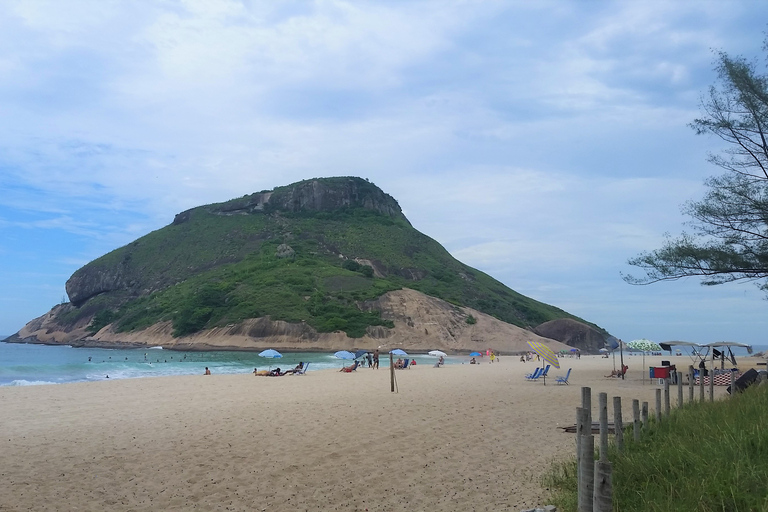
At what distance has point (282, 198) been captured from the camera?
466ft

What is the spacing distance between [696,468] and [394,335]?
78120 millimetres

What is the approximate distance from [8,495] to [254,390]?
13950 millimetres

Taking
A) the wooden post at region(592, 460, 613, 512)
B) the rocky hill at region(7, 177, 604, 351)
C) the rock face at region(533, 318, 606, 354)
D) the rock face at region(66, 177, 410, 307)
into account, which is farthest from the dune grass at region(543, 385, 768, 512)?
the rock face at region(66, 177, 410, 307)

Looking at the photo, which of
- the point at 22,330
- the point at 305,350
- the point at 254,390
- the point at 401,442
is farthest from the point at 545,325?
the point at 22,330

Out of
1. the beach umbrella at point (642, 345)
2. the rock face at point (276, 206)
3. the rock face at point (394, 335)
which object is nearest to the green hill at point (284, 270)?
the rock face at point (276, 206)

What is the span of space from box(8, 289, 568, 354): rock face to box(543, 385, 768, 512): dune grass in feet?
236

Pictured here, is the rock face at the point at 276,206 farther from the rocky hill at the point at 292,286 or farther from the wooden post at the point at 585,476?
the wooden post at the point at 585,476

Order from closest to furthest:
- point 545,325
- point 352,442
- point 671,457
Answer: point 671,457, point 352,442, point 545,325

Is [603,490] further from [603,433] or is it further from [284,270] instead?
[284,270]

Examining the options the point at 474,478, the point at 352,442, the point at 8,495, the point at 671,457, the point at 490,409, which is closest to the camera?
the point at 671,457

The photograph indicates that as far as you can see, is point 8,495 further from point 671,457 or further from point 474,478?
point 671,457

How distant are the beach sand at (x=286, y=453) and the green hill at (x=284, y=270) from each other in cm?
6722

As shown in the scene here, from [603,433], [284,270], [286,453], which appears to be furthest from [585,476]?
[284,270]

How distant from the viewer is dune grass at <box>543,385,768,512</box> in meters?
4.80
